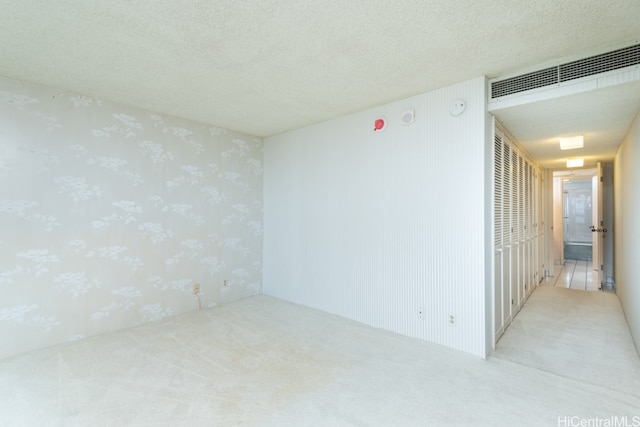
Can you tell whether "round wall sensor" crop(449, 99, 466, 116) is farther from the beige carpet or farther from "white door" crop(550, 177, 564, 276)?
"white door" crop(550, 177, 564, 276)

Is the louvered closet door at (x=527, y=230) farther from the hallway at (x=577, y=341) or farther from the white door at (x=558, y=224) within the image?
the white door at (x=558, y=224)

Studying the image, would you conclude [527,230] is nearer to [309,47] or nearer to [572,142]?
[572,142]

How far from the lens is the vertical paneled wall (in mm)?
3059

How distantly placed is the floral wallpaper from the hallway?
354 cm

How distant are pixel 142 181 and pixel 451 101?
3.41 m

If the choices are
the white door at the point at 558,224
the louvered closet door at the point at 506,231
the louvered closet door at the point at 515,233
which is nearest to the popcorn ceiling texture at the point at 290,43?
the louvered closet door at the point at 506,231

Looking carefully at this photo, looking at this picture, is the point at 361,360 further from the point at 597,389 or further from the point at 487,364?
the point at 597,389

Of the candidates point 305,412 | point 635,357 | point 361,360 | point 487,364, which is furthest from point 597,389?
point 305,412

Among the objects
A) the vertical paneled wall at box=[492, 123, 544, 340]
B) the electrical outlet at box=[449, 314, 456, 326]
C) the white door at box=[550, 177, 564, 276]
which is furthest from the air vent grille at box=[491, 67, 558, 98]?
the white door at box=[550, 177, 564, 276]

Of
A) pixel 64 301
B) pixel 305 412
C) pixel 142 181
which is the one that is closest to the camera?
pixel 305 412

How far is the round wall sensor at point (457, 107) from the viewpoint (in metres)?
2.78

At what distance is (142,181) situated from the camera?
3.58 metres

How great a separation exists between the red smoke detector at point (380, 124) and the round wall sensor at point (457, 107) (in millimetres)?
719

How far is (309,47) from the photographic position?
7.30ft
